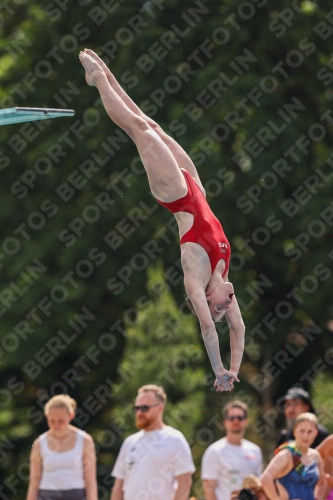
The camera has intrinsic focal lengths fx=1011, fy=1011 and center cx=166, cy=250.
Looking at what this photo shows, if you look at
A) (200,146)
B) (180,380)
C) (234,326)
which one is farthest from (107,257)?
(234,326)

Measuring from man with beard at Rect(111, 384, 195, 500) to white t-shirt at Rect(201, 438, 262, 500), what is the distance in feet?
1.65

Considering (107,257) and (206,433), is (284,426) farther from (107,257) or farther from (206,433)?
(107,257)

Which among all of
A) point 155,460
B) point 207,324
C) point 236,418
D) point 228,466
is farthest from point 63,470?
point 207,324

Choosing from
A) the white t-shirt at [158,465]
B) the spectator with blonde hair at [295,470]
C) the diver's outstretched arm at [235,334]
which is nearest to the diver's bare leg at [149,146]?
the diver's outstretched arm at [235,334]

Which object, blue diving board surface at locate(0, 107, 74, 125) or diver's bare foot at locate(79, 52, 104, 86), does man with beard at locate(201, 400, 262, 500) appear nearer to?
diver's bare foot at locate(79, 52, 104, 86)

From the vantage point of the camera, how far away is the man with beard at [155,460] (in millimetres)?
8328

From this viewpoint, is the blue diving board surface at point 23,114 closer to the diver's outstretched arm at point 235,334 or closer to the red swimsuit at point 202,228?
the red swimsuit at point 202,228

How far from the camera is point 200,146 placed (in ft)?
49.3

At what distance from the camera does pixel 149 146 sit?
280 inches

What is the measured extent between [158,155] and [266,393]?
925 centimetres

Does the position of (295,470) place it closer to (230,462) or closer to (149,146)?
(230,462)

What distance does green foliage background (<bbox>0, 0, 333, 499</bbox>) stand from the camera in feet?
50.5

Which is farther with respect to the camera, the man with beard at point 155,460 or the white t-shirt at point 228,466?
the white t-shirt at point 228,466

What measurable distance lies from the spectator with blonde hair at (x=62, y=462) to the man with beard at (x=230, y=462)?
103 cm
